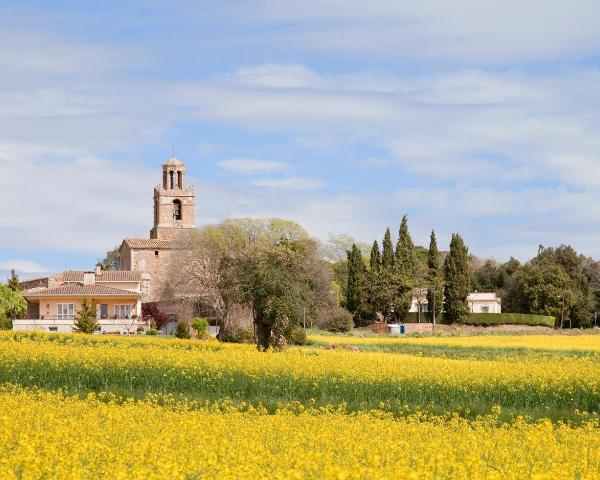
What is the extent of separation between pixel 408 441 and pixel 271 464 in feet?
10.8

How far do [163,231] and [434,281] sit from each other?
1189 inches

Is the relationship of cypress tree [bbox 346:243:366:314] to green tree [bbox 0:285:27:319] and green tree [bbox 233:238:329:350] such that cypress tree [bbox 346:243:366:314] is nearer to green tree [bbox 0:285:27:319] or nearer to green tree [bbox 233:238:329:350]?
green tree [bbox 0:285:27:319]

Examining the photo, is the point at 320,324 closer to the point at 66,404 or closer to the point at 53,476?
the point at 66,404

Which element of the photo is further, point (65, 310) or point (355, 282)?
point (355, 282)

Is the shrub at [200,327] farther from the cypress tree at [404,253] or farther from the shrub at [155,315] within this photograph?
the cypress tree at [404,253]

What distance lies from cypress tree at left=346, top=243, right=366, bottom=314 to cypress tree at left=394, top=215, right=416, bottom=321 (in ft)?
9.32

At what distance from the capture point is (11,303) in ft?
231

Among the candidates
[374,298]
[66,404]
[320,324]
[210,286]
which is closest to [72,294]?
[210,286]

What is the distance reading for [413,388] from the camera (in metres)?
22.8

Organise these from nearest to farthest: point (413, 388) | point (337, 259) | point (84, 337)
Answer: point (413, 388), point (84, 337), point (337, 259)

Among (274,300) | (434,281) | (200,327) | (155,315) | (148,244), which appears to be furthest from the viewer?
(148,244)

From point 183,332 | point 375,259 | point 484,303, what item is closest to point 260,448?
point 183,332

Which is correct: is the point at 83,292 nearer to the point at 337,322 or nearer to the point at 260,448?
the point at 337,322

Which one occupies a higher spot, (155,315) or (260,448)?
(155,315)
